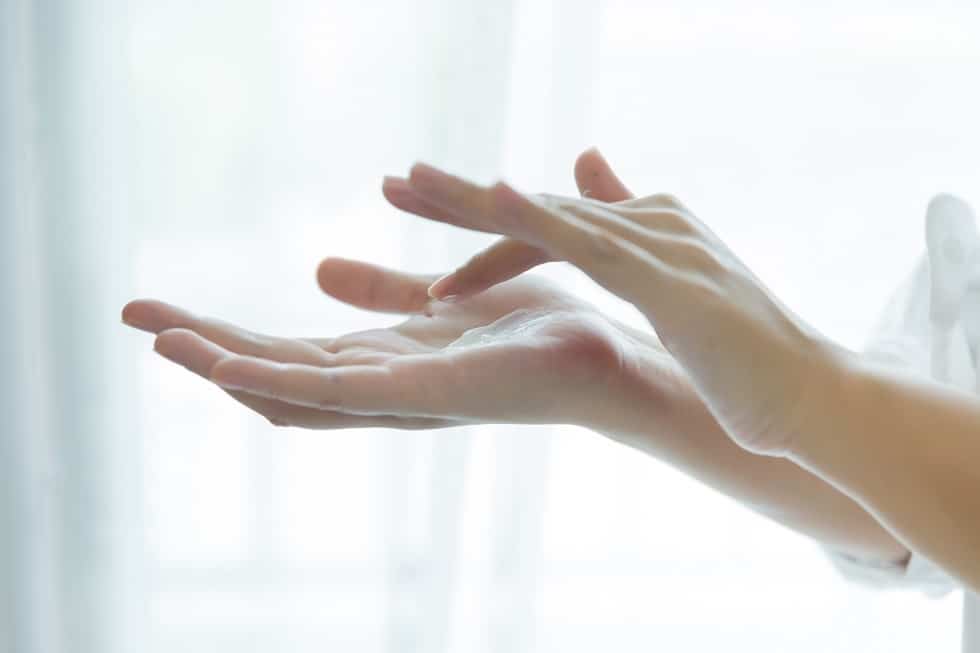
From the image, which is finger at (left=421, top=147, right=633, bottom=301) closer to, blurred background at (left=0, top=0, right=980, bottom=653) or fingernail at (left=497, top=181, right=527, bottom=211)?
fingernail at (left=497, top=181, right=527, bottom=211)

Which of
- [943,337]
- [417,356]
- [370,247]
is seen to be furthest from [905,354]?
[370,247]

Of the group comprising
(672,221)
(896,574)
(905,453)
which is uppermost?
(672,221)

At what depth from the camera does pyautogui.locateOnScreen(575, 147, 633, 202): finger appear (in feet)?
1.95

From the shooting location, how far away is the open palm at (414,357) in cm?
44

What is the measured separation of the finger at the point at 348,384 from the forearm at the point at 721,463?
0.45 feet

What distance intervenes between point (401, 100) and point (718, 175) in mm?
387

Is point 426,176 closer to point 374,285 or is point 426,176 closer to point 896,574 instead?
point 374,285

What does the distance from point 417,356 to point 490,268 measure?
0.24 feet

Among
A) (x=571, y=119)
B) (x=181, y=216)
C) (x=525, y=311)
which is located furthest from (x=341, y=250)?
(x=525, y=311)

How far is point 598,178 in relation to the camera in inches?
23.5

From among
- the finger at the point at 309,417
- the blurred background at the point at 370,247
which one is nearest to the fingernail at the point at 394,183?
the finger at the point at 309,417

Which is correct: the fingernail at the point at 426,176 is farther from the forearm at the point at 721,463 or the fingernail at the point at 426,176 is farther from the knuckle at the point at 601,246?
the forearm at the point at 721,463

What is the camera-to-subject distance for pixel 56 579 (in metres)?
1.18

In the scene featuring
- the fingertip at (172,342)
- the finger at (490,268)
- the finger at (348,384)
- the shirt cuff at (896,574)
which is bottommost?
the shirt cuff at (896,574)
